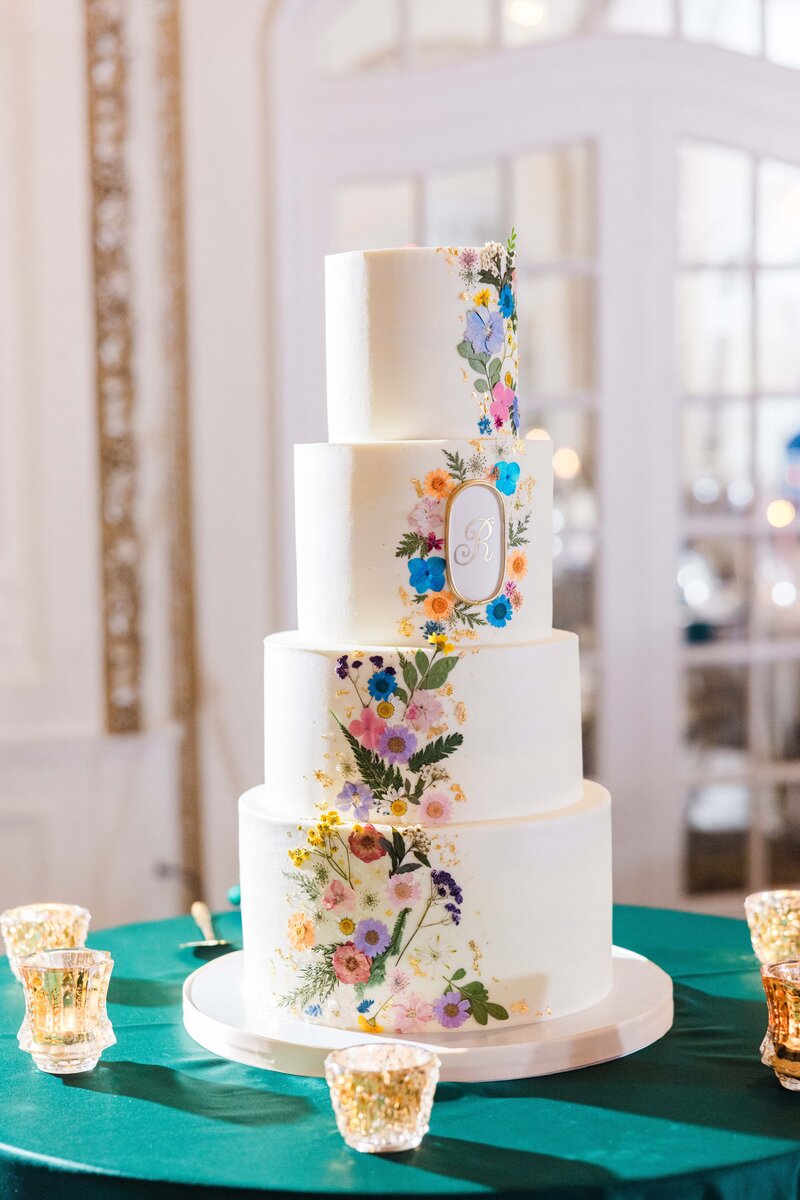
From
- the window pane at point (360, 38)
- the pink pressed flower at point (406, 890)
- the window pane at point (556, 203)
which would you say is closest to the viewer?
the pink pressed flower at point (406, 890)

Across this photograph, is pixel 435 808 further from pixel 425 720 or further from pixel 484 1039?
pixel 484 1039

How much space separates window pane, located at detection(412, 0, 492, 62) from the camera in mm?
4012

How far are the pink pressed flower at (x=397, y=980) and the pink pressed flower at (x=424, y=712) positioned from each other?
0.96ft

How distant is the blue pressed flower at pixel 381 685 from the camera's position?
186 cm

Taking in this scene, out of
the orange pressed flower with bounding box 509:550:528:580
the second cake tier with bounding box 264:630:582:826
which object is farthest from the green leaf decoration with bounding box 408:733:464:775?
the orange pressed flower with bounding box 509:550:528:580

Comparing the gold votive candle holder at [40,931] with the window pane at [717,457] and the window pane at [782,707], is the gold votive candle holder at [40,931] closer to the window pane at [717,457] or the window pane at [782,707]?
the window pane at [717,457]

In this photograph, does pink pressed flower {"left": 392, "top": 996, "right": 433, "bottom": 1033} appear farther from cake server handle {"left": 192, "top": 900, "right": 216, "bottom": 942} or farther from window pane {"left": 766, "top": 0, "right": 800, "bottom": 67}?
window pane {"left": 766, "top": 0, "right": 800, "bottom": 67}

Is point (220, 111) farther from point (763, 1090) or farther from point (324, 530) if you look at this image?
point (763, 1090)

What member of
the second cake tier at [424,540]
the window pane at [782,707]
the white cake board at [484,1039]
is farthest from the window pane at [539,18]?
the white cake board at [484,1039]

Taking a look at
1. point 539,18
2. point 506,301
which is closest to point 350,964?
point 506,301

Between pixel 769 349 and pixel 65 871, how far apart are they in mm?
2353

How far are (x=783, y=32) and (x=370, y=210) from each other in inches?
49.6

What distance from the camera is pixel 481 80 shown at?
4008 millimetres

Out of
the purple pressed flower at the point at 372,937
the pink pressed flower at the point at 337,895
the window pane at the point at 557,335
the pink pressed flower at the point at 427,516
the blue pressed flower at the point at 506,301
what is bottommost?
the purple pressed flower at the point at 372,937
